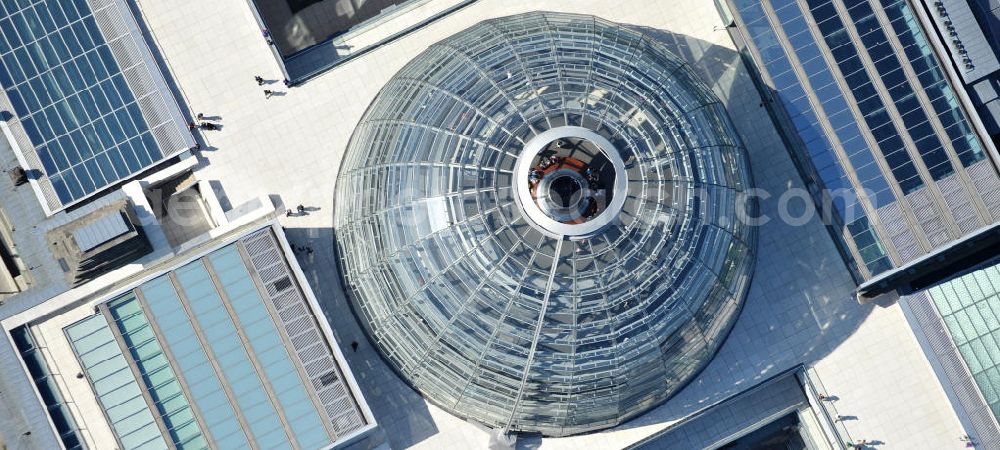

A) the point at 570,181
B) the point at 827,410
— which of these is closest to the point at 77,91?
the point at 570,181

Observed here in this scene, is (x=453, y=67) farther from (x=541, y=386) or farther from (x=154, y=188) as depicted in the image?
(x=154, y=188)

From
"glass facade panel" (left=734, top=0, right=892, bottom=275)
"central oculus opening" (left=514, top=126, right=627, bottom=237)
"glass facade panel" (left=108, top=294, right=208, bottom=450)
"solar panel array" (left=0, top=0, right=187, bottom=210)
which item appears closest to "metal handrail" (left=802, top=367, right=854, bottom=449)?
"glass facade panel" (left=734, top=0, right=892, bottom=275)

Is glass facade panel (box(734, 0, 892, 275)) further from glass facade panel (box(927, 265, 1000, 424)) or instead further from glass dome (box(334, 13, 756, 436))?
glass dome (box(334, 13, 756, 436))

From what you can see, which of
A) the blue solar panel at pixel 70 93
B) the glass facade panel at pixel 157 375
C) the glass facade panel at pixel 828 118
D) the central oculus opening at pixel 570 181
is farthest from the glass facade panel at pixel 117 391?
the glass facade panel at pixel 828 118

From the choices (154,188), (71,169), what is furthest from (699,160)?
(71,169)

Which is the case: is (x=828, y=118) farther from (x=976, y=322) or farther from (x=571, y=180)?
(x=571, y=180)

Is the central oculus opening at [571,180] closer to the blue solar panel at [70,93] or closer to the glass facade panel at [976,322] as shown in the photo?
the glass facade panel at [976,322]
